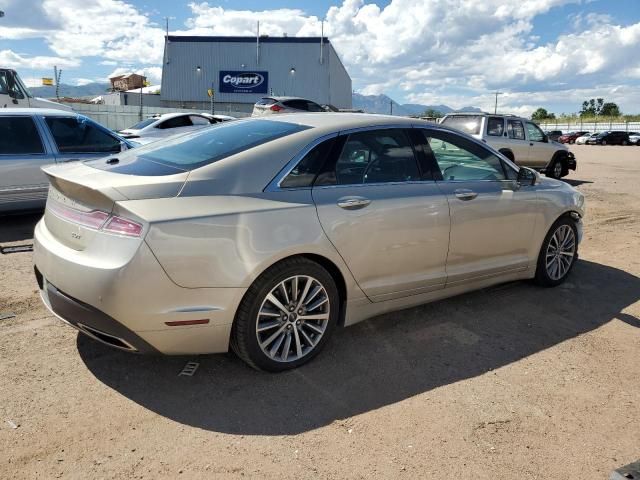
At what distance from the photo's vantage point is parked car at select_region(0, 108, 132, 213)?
6.84 meters

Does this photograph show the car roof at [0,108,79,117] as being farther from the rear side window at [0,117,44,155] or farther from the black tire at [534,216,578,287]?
the black tire at [534,216,578,287]

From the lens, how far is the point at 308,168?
3.54m

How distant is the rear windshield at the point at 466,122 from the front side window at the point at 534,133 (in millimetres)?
1878

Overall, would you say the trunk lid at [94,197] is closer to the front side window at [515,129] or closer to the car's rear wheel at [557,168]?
the front side window at [515,129]

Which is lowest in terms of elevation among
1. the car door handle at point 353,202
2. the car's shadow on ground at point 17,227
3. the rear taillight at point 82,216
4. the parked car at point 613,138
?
the car's shadow on ground at point 17,227

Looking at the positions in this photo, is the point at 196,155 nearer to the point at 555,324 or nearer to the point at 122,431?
the point at 122,431

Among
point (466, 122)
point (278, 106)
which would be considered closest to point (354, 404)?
point (466, 122)

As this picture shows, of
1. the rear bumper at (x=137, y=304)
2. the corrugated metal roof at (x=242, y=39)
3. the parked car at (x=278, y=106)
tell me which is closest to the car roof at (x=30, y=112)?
the rear bumper at (x=137, y=304)

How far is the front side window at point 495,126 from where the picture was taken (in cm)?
1327

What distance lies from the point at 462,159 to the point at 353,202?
139 cm

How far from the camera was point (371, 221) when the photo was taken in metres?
3.69

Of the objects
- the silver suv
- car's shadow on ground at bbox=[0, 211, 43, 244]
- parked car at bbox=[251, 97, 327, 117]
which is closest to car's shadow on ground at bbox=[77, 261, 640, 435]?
car's shadow on ground at bbox=[0, 211, 43, 244]

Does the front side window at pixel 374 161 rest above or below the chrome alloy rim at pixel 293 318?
above

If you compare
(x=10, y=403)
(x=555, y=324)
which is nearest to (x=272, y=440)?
(x=10, y=403)
